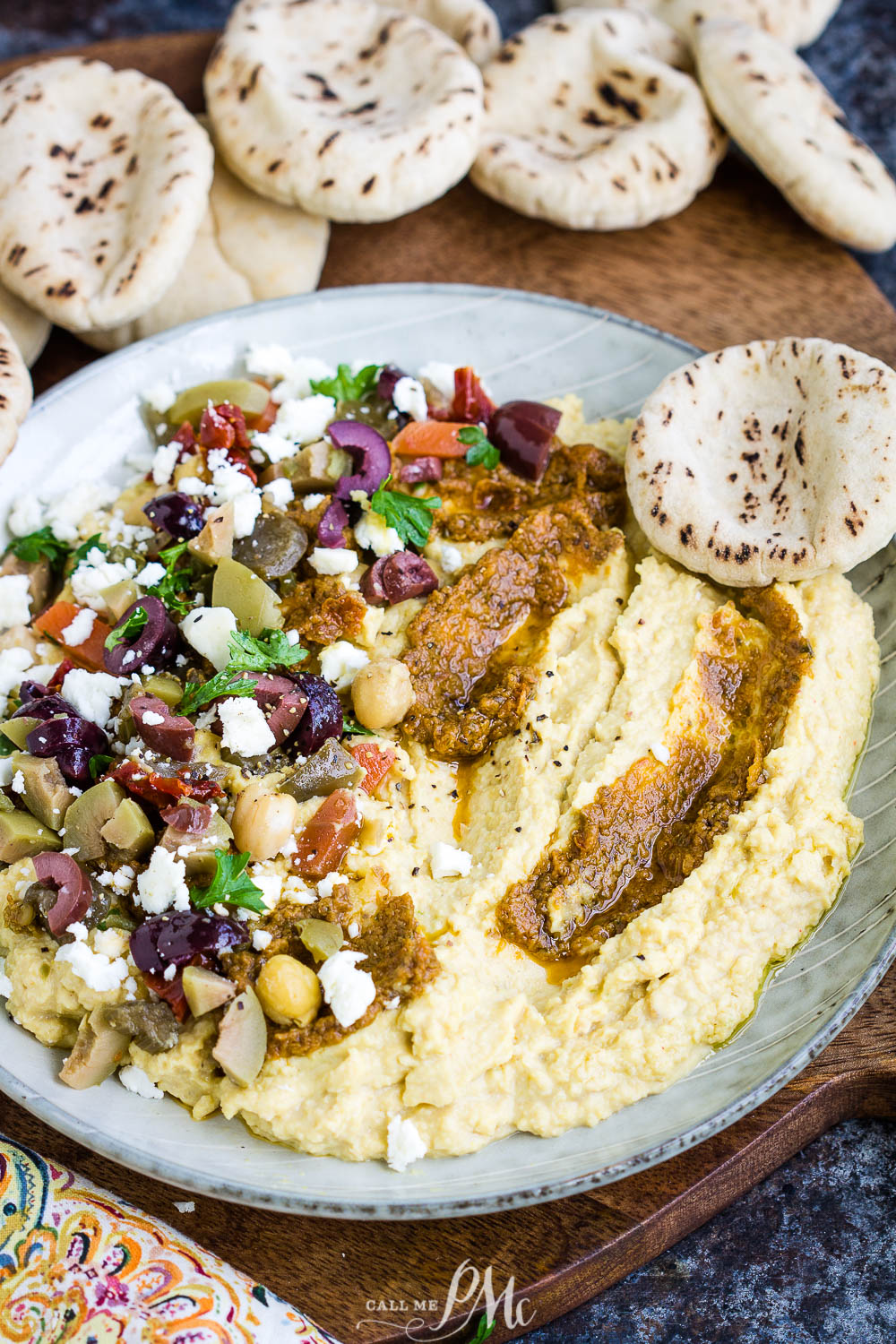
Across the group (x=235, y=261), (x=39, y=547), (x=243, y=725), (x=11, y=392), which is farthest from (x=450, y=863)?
(x=235, y=261)

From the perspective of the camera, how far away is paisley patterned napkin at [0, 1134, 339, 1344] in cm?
338

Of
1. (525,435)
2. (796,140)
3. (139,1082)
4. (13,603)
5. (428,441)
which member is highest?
(796,140)

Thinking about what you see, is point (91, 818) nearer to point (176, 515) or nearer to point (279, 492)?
point (176, 515)

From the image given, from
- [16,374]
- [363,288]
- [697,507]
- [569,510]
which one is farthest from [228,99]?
[697,507]

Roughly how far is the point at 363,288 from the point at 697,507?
1.92 metres

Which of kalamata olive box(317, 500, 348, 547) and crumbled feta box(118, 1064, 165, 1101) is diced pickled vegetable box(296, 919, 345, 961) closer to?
crumbled feta box(118, 1064, 165, 1101)

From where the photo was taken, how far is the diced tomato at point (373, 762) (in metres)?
3.88

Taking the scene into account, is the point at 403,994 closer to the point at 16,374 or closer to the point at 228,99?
the point at 16,374

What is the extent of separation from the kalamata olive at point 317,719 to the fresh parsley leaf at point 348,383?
1.46 metres

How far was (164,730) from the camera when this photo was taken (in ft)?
12.4

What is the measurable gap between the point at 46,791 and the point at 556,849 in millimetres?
1725

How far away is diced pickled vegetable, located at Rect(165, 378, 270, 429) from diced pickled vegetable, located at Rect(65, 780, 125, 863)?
1751 mm

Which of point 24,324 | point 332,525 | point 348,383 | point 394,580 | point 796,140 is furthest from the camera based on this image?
point 796,140

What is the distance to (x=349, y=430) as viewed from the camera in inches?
177
